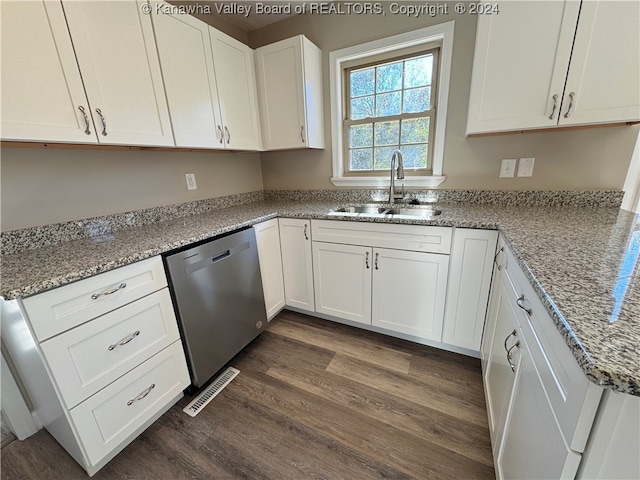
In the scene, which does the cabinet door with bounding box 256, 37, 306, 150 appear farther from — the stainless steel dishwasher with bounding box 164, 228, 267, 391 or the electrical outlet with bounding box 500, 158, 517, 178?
the electrical outlet with bounding box 500, 158, 517, 178

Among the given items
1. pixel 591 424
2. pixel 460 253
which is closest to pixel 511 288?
pixel 460 253

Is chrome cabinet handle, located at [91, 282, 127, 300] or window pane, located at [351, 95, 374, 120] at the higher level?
window pane, located at [351, 95, 374, 120]

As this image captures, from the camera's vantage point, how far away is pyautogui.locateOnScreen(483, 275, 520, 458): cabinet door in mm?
921

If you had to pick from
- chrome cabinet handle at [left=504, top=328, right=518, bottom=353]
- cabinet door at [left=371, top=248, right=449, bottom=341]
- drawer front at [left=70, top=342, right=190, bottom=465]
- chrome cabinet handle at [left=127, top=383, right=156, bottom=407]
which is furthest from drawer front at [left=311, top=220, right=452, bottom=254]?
Result: chrome cabinet handle at [left=127, top=383, right=156, bottom=407]

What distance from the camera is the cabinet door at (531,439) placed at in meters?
0.53

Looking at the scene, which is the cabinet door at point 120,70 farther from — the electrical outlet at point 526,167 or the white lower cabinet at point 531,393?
the electrical outlet at point 526,167

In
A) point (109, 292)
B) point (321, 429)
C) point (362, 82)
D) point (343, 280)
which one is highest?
point (362, 82)

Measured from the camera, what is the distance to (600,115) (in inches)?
50.4

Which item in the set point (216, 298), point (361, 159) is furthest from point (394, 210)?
point (216, 298)

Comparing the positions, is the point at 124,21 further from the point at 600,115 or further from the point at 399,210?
the point at 600,115

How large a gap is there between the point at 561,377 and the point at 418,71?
2.07 metres

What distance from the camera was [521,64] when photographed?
1.37 metres

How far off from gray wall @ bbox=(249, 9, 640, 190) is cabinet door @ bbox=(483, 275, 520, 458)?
96 centimetres

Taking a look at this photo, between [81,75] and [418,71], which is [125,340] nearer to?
[81,75]
